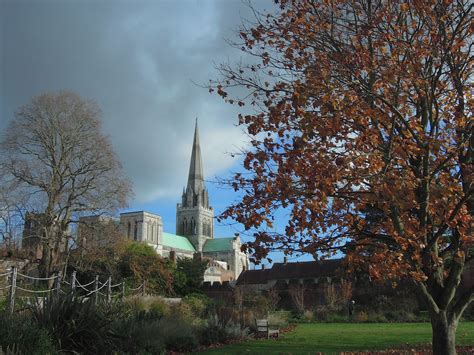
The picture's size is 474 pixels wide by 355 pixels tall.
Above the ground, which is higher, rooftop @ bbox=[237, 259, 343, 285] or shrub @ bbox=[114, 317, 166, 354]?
rooftop @ bbox=[237, 259, 343, 285]

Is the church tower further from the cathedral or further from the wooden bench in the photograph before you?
the wooden bench

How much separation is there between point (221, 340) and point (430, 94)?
10.3 metres

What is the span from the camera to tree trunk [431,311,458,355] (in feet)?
22.3

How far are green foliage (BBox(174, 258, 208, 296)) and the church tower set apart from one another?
78.1m

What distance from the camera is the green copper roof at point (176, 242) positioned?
120 m

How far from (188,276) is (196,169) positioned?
8627 cm

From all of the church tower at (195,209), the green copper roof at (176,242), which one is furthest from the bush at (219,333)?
the church tower at (195,209)

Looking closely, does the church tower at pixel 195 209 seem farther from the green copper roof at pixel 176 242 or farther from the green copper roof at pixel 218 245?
the green copper roof at pixel 176 242

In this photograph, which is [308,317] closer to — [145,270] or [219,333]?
[145,270]

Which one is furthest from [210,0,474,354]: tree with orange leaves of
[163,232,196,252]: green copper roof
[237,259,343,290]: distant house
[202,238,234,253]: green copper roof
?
[202,238,234,253]: green copper roof

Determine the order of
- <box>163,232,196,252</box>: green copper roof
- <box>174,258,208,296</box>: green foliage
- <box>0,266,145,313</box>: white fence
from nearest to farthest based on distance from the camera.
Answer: <box>0,266,145,313</box>: white fence, <box>174,258,208,296</box>: green foliage, <box>163,232,196,252</box>: green copper roof

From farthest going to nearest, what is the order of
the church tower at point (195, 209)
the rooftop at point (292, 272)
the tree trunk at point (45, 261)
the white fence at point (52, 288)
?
the church tower at point (195, 209)
the rooftop at point (292, 272)
the tree trunk at point (45, 261)
the white fence at point (52, 288)

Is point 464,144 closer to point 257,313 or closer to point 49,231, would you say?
point 257,313

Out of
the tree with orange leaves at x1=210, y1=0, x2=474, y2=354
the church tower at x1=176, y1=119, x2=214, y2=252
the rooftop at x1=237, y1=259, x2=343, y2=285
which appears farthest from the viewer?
the church tower at x1=176, y1=119, x2=214, y2=252
